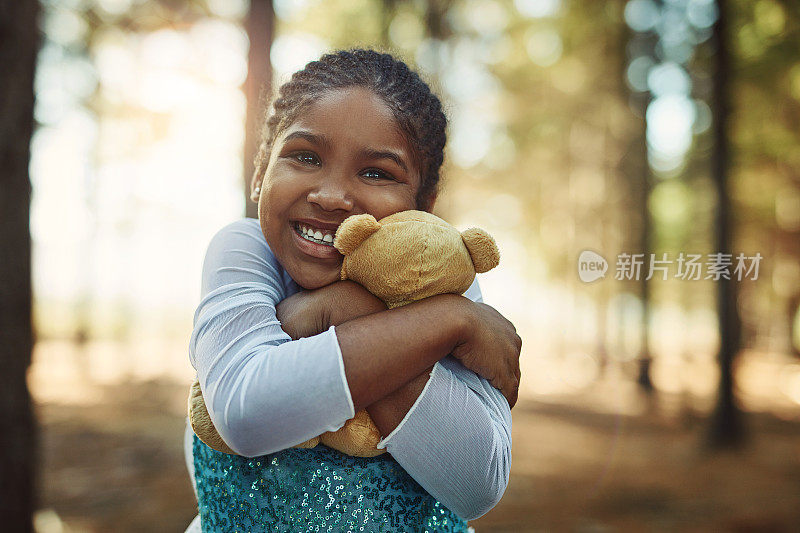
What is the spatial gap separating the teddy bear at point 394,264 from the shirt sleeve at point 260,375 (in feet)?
0.43

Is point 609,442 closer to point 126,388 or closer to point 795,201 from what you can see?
point 795,201

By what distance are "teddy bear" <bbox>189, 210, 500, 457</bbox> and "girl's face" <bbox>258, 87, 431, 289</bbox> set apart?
75 mm

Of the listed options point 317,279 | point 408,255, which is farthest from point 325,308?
point 408,255

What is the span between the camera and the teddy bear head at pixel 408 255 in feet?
4.00

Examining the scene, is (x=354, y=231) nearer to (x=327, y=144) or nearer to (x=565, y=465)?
(x=327, y=144)

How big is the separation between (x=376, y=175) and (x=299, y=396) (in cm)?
58

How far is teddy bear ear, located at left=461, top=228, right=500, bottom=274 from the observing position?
1.29 metres

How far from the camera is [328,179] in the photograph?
1.31 metres

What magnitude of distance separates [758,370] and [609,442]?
47.6 feet

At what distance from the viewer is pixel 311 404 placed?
1.05m

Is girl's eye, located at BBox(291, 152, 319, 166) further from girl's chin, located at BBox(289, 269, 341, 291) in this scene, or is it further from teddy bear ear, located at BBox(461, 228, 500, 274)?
teddy bear ear, located at BBox(461, 228, 500, 274)

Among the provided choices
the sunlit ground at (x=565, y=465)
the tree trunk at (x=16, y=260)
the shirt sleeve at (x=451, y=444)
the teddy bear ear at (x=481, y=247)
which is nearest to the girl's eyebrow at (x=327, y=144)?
the teddy bear ear at (x=481, y=247)

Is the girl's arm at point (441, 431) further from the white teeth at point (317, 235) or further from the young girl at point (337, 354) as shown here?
the white teeth at point (317, 235)

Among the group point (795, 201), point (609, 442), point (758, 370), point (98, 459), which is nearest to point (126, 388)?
point (98, 459)
